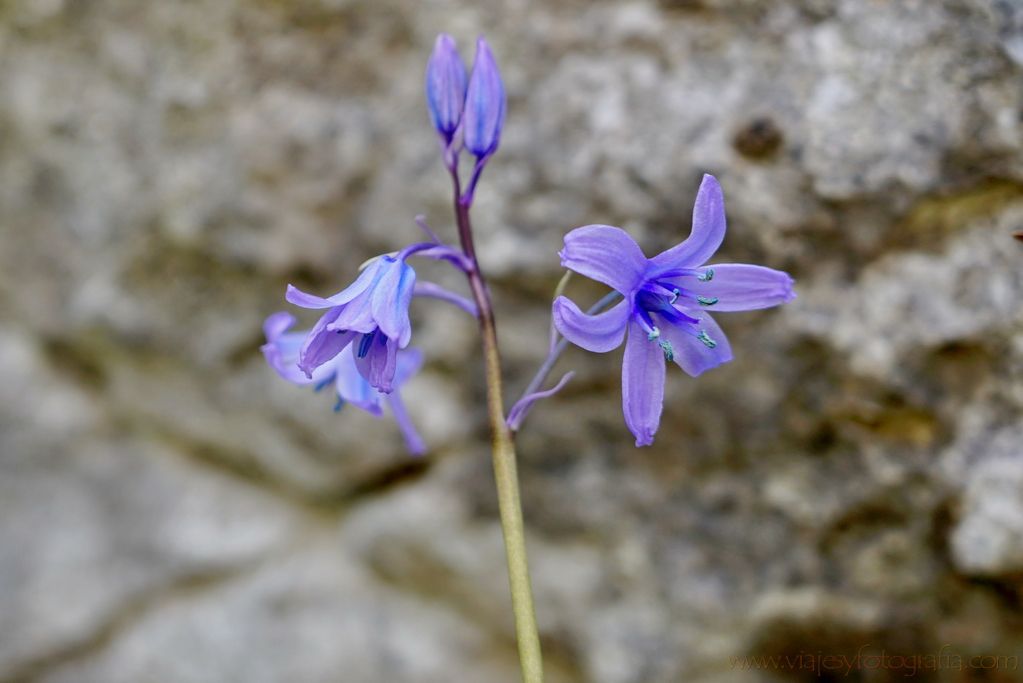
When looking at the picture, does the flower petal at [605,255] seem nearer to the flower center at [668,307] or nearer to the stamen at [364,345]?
the flower center at [668,307]

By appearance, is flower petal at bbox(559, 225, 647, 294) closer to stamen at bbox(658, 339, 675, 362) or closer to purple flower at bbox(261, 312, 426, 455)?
stamen at bbox(658, 339, 675, 362)

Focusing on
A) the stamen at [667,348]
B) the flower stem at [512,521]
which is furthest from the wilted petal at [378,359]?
the stamen at [667,348]

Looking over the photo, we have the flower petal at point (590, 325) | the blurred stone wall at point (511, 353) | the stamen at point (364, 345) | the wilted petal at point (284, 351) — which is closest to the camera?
the flower petal at point (590, 325)

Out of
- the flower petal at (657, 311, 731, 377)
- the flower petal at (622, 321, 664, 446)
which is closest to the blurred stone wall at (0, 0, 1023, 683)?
the flower petal at (657, 311, 731, 377)

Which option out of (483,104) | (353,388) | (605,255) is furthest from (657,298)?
(353,388)

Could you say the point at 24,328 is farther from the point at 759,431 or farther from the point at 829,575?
the point at 829,575

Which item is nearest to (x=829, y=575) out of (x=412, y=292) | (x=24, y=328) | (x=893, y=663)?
(x=893, y=663)
